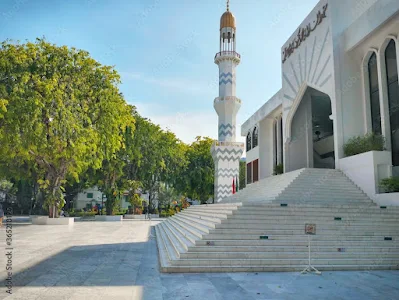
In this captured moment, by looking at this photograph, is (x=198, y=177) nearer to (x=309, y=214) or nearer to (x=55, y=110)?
(x=55, y=110)

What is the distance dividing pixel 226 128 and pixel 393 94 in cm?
1488

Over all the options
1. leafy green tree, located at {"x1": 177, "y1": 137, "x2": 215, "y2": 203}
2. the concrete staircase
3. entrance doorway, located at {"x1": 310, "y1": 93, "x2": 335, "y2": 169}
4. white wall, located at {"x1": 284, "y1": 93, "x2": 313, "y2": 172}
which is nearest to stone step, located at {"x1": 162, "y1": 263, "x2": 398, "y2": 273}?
the concrete staircase

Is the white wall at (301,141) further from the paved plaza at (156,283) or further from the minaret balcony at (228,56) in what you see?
the paved plaza at (156,283)

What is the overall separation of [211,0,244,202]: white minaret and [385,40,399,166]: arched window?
1392cm

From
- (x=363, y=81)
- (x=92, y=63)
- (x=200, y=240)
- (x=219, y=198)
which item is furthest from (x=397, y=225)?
(x=92, y=63)

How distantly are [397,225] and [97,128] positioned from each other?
62.7ft

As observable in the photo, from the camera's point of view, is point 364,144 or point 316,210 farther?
point 364,144

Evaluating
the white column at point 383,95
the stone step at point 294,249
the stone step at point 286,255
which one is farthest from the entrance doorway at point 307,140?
the stone step at point 286,255

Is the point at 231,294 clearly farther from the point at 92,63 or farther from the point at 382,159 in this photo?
the point at 92,63

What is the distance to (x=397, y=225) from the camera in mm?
10953

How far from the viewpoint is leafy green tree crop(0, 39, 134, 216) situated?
20188 millimetres

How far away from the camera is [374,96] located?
55.2ft

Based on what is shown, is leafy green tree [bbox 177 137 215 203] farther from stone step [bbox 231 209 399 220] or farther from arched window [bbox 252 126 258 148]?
stone step [bbox 231 209 399 220]

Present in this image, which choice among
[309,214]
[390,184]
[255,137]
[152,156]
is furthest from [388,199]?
[152,156]
